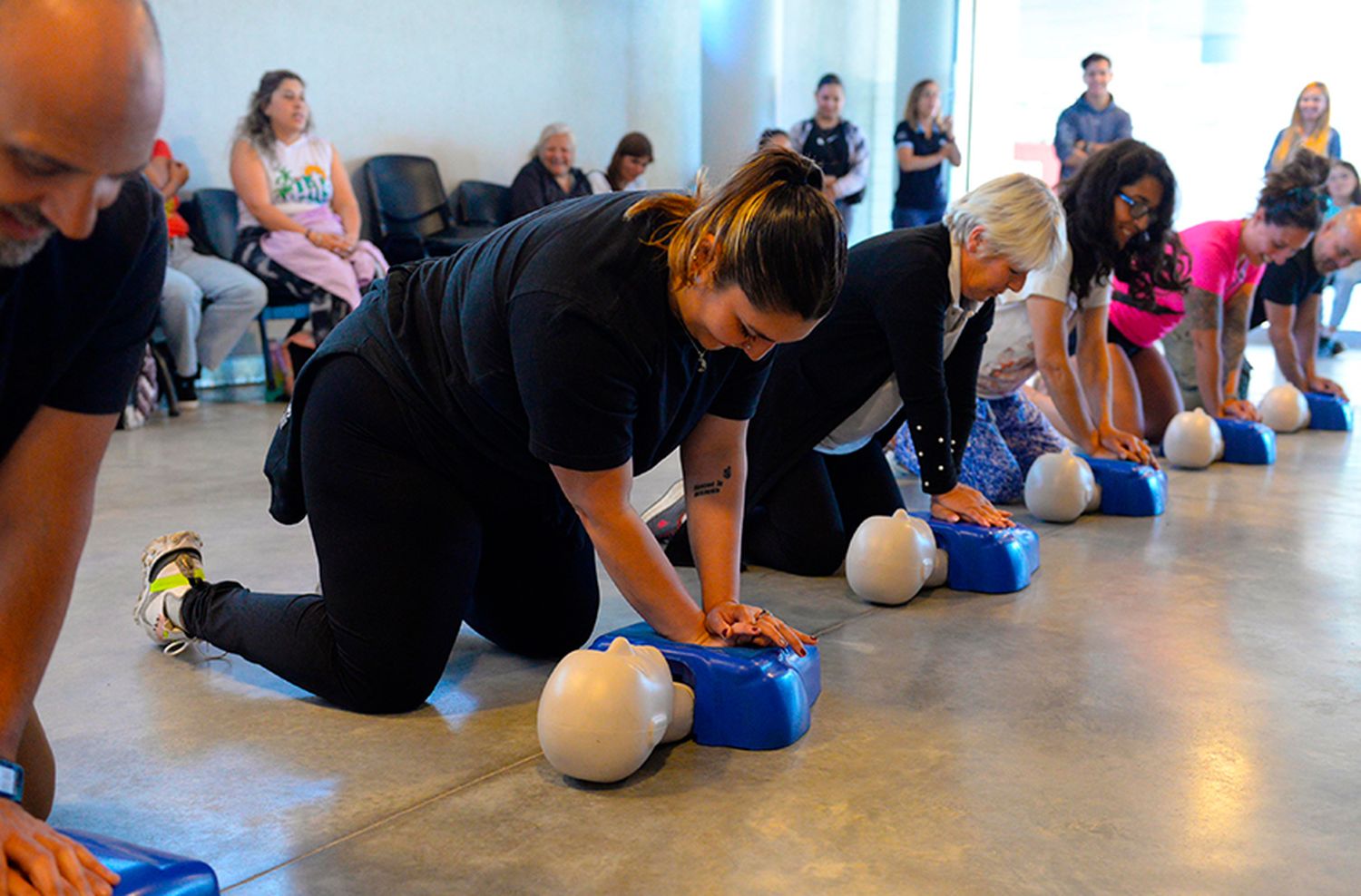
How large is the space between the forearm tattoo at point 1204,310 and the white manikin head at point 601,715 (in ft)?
11.4

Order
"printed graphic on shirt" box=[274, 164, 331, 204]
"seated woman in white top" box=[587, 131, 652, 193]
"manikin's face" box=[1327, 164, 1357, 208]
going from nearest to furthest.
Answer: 1. "printed graphic on shirt" box=[274, 164, 331, 204]
2. "manikin's face" box=[1327, 164, 1357, 208]
3. "seated woman in white top" box=[587, 131, 652, 193]

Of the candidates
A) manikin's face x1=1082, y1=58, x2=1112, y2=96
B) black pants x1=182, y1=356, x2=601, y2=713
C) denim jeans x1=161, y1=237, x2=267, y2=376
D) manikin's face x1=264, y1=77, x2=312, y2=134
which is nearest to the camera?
black pants x1=182, y1=356, x2=601, y2=713

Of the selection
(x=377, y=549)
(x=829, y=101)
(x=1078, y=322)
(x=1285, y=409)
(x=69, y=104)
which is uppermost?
(x=829, y=101)

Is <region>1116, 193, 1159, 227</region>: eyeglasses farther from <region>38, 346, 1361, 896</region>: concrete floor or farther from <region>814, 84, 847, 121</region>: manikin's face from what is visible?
<region>814, 84, 847, 121</region>: manikin's face

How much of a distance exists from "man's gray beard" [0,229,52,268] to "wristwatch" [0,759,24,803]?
535 mm

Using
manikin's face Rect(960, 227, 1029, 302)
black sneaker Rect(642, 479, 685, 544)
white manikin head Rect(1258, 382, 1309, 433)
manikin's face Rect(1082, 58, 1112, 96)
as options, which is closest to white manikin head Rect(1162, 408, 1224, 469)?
white manikin head Rect(1258, 382, 1309, 433)

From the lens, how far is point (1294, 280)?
17.2ft

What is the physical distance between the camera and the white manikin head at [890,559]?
2.62 metres

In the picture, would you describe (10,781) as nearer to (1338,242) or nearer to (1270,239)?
(1270,239)

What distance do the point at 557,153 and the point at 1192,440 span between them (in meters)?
3.95

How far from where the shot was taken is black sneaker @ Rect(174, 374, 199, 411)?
18.3ft

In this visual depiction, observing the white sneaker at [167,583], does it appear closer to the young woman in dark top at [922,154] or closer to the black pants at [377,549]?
the black pants at [377,549]

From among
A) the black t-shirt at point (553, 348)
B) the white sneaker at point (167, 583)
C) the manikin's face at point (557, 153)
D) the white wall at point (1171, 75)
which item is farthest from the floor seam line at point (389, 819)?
the white wall at point (1171, 75)

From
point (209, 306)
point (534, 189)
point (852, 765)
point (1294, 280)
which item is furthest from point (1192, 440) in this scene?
point (209, 306)
